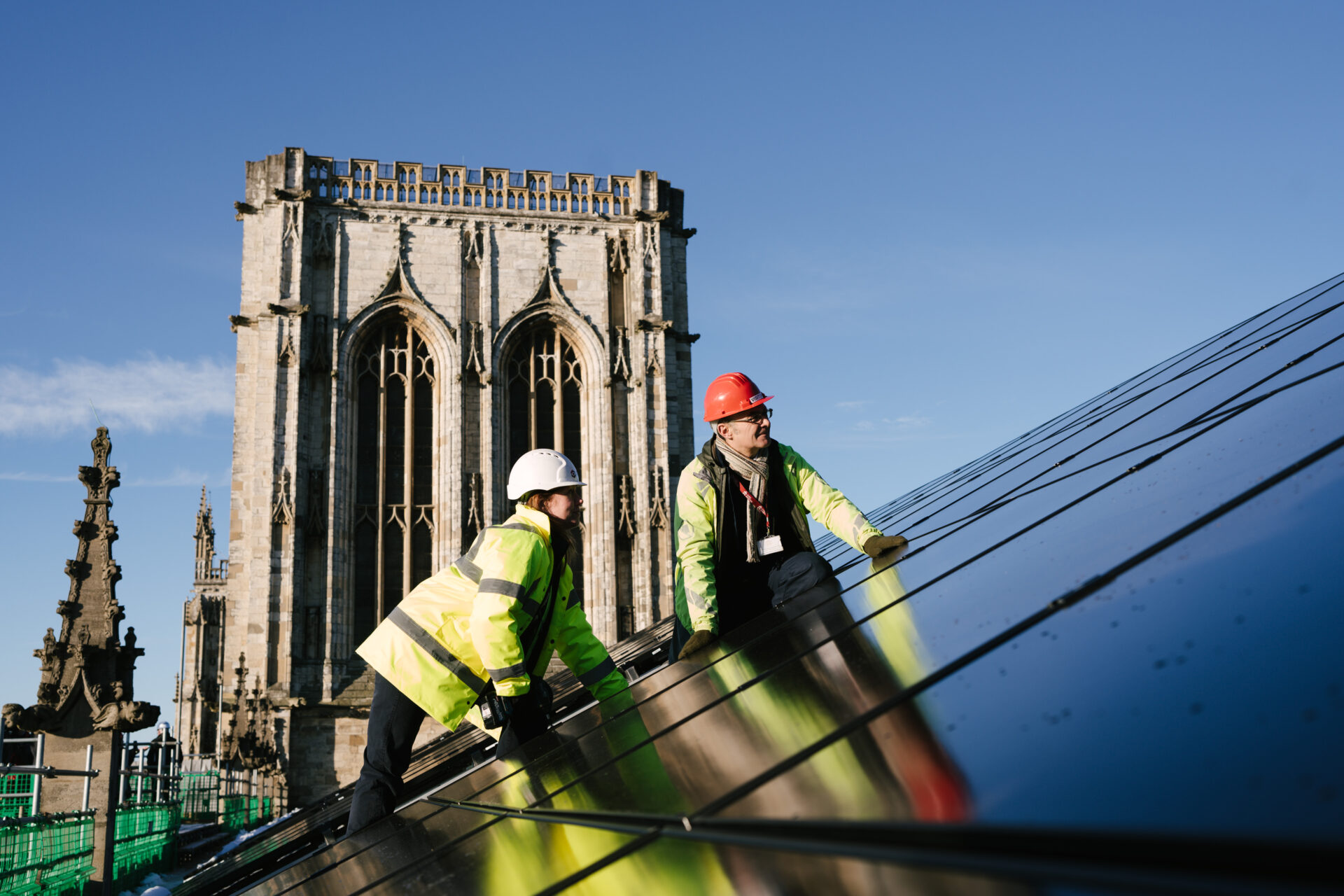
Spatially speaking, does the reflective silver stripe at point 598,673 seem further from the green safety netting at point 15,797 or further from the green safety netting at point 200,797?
the green safety netting at point 200,797

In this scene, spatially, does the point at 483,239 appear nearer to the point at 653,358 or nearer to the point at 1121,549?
the point at 653,358

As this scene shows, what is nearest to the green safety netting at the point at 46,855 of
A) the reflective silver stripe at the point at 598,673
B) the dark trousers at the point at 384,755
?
the dark trousers at the point at 384,755

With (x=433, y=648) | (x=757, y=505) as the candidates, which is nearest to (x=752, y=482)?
(x=757, y=505)

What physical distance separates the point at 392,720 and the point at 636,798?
7.57 feet

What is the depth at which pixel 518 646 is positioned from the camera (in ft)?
11.9

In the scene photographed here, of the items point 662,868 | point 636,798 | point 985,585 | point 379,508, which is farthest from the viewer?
point 379,508

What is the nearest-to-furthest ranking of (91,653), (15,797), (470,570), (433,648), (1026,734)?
1. (1026,734)
2. (433,648)
3. (470,570)
4. (15,797)
5. (91,653)

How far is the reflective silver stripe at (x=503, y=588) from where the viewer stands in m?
3.61

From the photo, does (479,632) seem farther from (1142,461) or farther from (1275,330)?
(1275,330)

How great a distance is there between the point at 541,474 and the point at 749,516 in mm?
852

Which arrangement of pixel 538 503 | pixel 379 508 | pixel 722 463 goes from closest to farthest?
pixel 538 503, pixel 722 463, pixel 379 508

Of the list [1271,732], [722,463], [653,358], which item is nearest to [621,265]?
[653,358]

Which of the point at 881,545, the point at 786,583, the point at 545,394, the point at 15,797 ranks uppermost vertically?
the point at 545,394

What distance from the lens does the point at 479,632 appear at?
3615mm
